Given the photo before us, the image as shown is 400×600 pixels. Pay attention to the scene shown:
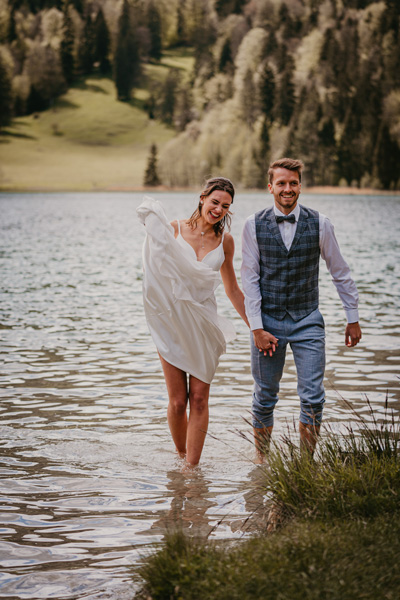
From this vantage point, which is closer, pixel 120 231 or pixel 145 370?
pixel 145 370

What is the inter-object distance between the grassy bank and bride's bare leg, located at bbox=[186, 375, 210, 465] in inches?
55.7

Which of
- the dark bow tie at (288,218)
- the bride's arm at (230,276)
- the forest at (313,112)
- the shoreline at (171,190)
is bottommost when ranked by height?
the shoreline at (171,190)

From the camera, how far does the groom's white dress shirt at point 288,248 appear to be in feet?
18.8

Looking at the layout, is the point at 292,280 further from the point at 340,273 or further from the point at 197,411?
the point at 197,411

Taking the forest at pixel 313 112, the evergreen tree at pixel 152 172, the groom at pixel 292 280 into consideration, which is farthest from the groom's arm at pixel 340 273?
the evergreen tree at pixel 152 172

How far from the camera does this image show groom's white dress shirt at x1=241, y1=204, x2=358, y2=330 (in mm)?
5738

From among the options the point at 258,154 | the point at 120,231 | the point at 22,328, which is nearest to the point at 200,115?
the point at 258,154

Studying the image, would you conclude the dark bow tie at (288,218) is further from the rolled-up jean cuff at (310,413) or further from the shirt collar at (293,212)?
the rolled-up jean cuff at (310,413)

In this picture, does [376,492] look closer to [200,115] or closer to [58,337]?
[58,337]

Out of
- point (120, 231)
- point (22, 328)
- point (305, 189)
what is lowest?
point (305, 189)

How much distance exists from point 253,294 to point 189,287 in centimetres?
61

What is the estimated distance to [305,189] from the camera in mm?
135375

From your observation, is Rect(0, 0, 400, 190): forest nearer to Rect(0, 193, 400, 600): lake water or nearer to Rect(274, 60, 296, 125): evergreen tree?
Rect(274, 60, 296, 125): evergreen tree

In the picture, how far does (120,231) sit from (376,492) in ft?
137
